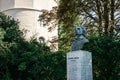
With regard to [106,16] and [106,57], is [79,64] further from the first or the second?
[106,16]

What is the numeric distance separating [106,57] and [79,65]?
7827 millimetres

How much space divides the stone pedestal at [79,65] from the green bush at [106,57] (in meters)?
7.10

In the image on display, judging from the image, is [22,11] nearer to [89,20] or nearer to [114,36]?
[89,20]

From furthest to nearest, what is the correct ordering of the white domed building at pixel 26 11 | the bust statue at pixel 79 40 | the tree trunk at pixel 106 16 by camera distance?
1. the white domed building at pixel 26 11
2. the tree trunk at pixel 106 16
3. the bust statue at pixel 79 40

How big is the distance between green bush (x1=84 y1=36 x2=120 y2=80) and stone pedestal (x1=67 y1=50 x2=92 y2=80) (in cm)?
710

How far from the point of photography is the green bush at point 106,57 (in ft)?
69.5

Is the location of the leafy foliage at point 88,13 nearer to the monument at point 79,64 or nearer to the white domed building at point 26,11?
the monument at point 79,64

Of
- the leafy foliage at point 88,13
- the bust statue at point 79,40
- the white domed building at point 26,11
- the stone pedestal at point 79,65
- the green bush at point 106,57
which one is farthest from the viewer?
the white domed building at point 26,11

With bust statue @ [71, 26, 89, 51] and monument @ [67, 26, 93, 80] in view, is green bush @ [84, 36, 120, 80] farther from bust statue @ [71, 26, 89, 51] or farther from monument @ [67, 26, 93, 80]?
monument @ [67, 26, 93, 80]

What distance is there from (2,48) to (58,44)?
5.63 metres

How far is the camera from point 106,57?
70.3ft

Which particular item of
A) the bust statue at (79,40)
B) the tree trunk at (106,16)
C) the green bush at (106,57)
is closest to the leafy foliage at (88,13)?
Answer: the tree trunk at (106,16)

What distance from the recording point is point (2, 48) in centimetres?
2273

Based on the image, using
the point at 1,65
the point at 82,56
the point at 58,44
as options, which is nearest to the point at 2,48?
the point at 1,65
